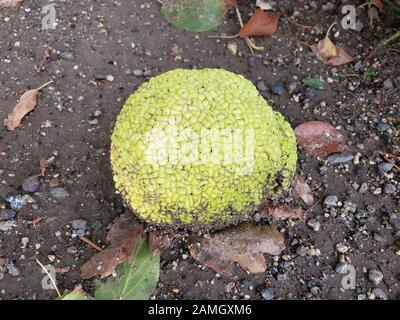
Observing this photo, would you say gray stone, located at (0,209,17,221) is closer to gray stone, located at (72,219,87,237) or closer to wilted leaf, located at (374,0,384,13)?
gray stone, located at (72,219,87,237)

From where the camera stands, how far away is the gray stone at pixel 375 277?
6.51 feet

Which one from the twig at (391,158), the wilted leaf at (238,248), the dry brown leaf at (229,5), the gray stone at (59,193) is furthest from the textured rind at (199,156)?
the dry brown leaf at (229,5)

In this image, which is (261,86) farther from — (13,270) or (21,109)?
(13,270)

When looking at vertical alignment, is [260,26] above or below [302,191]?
above

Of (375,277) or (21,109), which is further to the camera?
(21,109)

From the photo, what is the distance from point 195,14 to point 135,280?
50.9 inches

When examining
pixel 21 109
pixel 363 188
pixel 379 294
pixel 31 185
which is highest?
pixel 21 109

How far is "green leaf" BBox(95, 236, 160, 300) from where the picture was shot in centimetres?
186

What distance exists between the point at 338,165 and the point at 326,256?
40cm

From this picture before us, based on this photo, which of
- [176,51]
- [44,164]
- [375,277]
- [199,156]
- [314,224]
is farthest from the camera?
[176,51]

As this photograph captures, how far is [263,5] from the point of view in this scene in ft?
9.08

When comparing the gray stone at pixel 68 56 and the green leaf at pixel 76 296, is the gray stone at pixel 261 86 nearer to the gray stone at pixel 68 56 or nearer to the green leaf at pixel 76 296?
the gray stone at pixel 68 56

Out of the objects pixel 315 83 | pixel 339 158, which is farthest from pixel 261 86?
pixel 339 158

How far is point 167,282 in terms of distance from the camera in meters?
1.96
